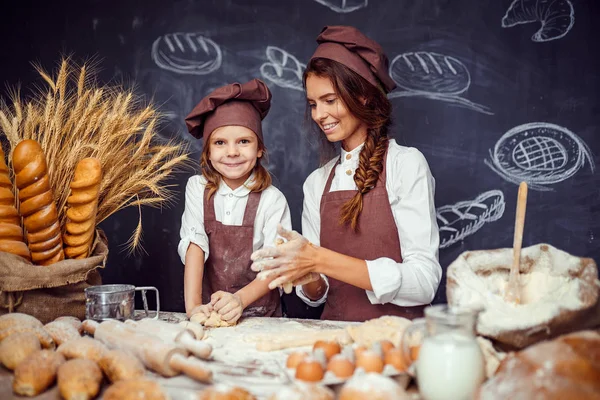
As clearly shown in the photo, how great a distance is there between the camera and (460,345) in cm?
103

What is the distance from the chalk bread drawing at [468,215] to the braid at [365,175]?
2.92ft

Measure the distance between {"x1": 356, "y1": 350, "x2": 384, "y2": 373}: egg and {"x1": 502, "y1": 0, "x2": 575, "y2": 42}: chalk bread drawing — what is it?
92.1 inches

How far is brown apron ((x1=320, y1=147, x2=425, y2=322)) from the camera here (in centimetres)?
221

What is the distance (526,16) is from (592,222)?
118 cm

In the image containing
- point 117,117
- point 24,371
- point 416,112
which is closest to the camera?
point 24,371

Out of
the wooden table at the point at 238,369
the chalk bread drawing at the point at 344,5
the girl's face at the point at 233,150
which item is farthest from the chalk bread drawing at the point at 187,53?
the wooden table at the point at 238,369

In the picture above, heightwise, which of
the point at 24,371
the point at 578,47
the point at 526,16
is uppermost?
the point at 526,16

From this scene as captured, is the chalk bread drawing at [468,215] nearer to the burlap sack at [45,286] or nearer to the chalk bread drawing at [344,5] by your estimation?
the chalk bread drawing at [344,5]

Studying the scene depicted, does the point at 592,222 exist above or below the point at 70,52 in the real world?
below

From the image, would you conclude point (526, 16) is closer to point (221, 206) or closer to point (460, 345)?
point (221, 206)

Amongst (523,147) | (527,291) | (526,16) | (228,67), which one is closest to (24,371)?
(527,291)

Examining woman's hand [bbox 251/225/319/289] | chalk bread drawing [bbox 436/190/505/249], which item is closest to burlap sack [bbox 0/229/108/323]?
woman's hand [bbox 251/225/319/289]

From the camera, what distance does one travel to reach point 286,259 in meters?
1.62

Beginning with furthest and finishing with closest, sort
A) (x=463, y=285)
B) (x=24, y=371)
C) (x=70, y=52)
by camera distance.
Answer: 1. (x=70, y=52)
2. (x=463, y=285)
3. (x=24, y=371)
